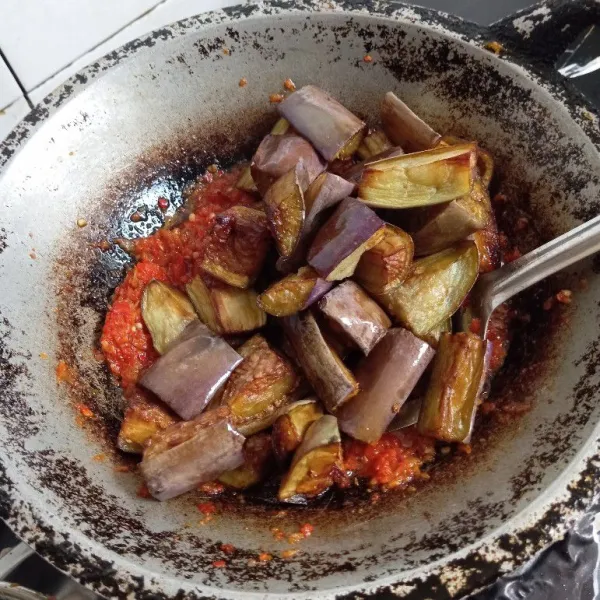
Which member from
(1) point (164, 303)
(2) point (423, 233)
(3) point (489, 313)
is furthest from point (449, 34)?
(1) point (164, 303)

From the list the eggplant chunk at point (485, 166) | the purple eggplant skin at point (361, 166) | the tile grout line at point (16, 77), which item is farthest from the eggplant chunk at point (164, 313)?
the tile grout line at point (16, 77)

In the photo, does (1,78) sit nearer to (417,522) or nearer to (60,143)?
(60,143)

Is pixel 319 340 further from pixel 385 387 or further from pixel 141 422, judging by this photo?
pixel 141 422

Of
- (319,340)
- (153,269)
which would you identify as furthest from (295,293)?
(153,269)

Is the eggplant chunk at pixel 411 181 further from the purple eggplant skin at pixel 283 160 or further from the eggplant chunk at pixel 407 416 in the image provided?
the eggplant chunk at pixel 407 416

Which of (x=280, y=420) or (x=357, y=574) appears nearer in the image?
(x=357, y=574)

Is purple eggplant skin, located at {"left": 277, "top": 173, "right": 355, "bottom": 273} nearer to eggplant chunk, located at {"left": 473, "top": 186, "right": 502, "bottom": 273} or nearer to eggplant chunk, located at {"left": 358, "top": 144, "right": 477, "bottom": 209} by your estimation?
eggplant chunk, located at {"left": 358, "top": 144, "right": 477, "bottom": 209}
